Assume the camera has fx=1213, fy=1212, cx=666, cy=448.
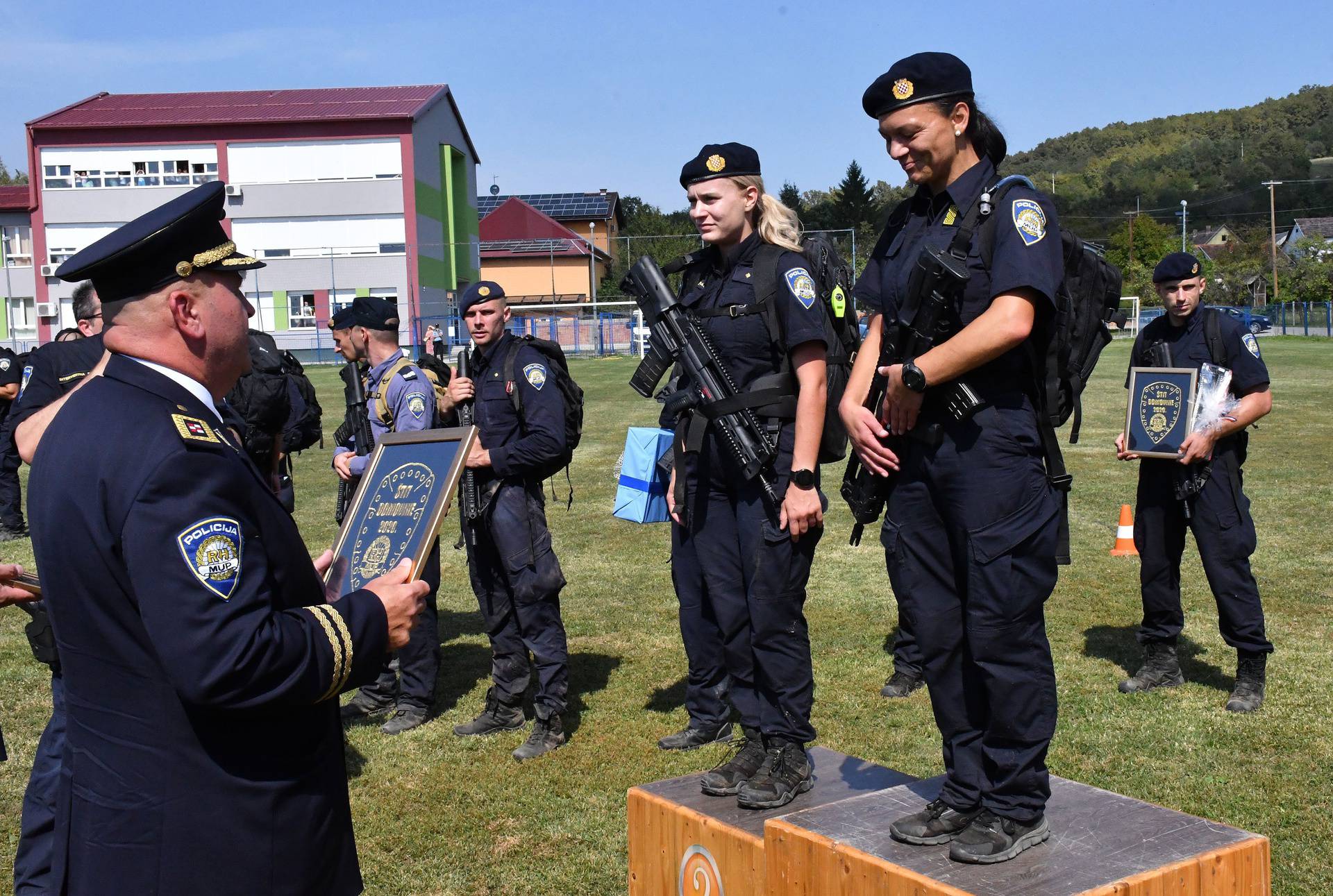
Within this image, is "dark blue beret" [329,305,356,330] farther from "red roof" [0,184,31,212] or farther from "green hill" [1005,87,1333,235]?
"green hill" [1005,87,1333,235]

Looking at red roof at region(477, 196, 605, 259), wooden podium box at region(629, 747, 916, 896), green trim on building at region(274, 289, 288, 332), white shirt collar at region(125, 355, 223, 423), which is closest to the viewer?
white shirt collar at region(125, 355, 223, 423)

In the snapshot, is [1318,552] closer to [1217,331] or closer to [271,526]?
[1217,331]

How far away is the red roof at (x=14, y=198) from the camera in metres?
54.3

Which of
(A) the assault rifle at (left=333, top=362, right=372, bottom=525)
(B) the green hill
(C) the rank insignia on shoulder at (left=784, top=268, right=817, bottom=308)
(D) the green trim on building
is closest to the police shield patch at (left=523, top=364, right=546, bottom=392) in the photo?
(A) the assault rifle at (left=333, top=362, right=372, bottom=525)

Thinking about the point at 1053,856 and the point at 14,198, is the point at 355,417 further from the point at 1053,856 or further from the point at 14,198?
the point at 14,198

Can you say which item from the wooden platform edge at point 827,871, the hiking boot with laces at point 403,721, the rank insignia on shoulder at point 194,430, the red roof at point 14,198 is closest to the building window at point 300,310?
the red roof at point 14,198

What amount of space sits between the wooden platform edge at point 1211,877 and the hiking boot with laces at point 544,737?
11.6 ft

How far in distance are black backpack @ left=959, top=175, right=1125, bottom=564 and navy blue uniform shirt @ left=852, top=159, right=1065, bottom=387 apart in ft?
0.10

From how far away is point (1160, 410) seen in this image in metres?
6.64

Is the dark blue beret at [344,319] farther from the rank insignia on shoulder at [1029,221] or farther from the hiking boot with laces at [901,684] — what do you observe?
the rank insignia on shoulder at [1029,221]

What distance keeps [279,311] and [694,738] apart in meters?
49.0

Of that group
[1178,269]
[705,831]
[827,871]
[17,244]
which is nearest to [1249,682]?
[1178,269]

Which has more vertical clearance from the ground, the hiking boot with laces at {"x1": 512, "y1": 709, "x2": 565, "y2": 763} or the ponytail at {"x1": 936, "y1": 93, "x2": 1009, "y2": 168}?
the ponytail at {"x1": 936, "y1": 93, "x2": 1009, "y2": 168}

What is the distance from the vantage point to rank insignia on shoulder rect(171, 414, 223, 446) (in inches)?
90.7
